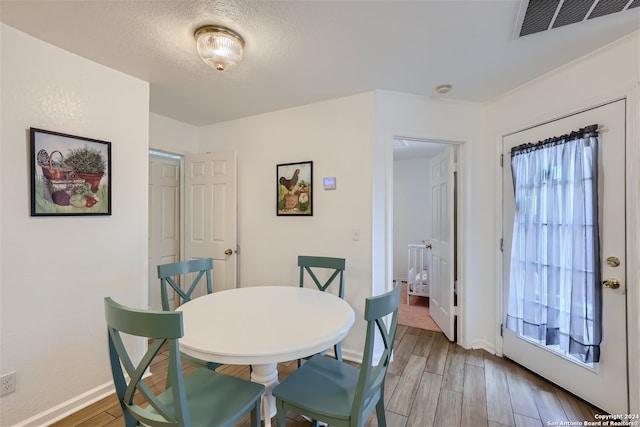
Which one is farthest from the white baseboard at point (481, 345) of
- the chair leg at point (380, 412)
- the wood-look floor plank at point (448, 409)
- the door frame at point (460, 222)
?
the chair leg at point (380, 412)

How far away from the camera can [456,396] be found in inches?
77.4

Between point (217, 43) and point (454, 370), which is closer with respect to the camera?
point (217, 43)

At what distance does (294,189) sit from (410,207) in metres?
3.40

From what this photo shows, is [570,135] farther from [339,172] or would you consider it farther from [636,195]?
[339,172]

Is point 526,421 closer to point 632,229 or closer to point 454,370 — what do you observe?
point 454,370

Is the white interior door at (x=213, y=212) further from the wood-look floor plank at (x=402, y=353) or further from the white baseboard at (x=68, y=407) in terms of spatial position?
the wood-look floor plank at (x=402, y=353)

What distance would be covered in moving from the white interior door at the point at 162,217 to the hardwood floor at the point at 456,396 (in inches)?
41.6

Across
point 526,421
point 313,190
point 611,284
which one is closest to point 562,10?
point 611,284

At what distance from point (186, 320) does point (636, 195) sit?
106 inches

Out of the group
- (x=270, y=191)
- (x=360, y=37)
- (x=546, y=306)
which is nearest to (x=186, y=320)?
(x=270, y=191)

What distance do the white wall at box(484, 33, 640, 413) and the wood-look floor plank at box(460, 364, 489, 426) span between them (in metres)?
0.81

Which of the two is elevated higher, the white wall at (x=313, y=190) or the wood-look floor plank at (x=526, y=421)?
the white wall at (x=313, y=190)

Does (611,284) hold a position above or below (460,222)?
below

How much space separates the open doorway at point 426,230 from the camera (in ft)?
9.17
